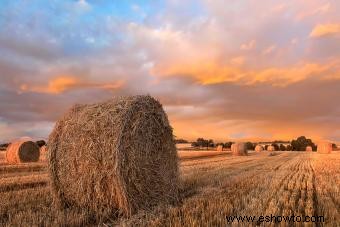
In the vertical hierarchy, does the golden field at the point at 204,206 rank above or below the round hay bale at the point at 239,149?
below

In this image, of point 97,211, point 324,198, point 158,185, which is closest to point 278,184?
point 324,198

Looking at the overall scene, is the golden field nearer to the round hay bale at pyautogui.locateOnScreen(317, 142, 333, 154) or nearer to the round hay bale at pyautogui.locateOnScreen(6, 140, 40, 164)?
the round hay bale at pyautogui.locateOnScreen(6, 140, 40, 164)

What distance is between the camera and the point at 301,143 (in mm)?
78938

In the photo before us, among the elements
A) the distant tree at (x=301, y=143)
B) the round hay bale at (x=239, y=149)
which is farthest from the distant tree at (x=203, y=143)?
the round hay bale at (x=239, y=149)

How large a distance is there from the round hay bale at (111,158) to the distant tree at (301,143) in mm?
69170

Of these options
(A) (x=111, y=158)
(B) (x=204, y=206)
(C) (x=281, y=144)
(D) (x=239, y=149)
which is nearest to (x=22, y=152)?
(A) (x=111, y=158)

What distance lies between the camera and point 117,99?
8.09 meters

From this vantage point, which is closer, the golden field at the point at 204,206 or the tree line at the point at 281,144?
the golden field at the point at 204,206

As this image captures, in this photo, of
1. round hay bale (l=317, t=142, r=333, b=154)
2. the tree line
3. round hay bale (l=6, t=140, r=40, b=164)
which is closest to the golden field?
round hay bale (l=6, t=140, r=40, b=164)

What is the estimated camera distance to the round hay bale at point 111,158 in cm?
727

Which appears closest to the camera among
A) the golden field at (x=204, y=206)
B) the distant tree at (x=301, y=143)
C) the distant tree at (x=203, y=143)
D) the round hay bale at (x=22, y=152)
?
the golden field at (x=204, y=206)

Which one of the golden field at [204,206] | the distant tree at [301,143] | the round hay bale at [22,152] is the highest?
the distant tree at [301,143]

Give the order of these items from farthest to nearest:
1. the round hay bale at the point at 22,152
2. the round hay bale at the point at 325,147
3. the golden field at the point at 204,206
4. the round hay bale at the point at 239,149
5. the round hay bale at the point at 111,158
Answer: the round hay bale at the point at 325,147, the round hay bale at the point at 239,149, the round hay bale at the point at 22,152, the round hay bale at the point at 111,158, the golden field at the point at 204,206

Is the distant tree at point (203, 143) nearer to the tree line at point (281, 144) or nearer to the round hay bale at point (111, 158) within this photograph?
the tree line at point (281, 144)
